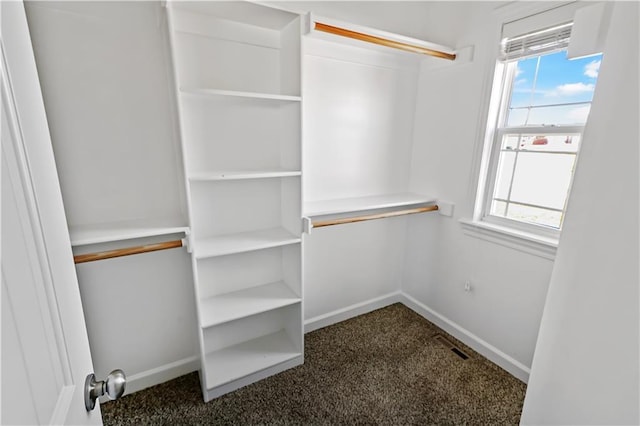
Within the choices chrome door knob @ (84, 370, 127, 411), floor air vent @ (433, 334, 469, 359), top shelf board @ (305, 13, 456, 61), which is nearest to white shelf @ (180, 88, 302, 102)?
top shelf board @ (305, 13, 456, 61)

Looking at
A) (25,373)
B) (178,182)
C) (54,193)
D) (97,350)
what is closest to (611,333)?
(25,373)

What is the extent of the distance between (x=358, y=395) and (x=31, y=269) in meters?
1.80

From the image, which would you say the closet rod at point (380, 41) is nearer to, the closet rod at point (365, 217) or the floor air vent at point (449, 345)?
Result: the closet rod at point (365, 217)

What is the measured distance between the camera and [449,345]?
227 cm

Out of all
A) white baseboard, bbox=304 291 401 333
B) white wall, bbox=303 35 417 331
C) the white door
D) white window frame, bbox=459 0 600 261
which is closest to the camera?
the white door

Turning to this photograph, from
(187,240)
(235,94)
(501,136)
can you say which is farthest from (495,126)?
(187,240)

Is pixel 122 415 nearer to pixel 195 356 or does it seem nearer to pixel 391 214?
pixel 195 356

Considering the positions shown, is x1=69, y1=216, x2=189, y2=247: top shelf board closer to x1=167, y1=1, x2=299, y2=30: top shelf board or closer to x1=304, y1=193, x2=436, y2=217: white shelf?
x1=304, y1=193, x2=436, y2=217: white shelf

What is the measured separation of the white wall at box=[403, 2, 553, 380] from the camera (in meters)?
1.93

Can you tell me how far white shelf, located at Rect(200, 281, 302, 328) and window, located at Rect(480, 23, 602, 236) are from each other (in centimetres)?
154

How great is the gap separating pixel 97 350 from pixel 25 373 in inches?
60.3

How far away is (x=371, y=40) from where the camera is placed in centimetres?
173

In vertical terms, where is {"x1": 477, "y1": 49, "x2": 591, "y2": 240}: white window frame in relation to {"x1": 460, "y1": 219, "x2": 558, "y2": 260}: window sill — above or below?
above

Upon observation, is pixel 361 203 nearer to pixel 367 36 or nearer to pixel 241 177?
pixel 241 177
